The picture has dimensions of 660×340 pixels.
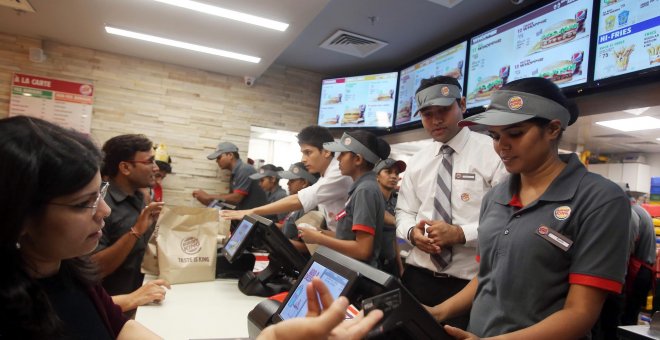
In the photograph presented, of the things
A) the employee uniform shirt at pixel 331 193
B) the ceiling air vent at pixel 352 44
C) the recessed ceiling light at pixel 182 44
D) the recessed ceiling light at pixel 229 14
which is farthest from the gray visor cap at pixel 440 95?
the recessed ceiling light at pixel 182 44

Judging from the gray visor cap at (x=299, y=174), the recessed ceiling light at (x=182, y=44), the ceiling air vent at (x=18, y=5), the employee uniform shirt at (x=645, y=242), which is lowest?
the employee uniform shirt at (x=645, y=242)

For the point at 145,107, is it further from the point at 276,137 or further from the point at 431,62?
the point at 431,62

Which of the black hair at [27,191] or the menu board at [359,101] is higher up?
the menu board at [359,101]

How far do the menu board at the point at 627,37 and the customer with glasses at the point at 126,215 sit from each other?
111 inches

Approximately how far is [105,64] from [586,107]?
17.8 feet

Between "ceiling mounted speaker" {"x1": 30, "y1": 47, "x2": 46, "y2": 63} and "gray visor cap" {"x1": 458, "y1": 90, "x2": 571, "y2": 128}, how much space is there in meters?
5.60

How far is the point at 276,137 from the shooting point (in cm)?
684

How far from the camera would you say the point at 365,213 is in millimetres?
2123

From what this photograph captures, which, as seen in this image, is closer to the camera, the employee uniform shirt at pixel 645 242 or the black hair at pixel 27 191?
the black hair at pixel 27 191

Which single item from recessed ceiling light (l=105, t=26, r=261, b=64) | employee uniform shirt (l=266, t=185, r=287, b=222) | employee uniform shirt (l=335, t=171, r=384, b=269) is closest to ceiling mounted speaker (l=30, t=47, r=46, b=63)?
recessed ceiling light (l=105, t=26, r=261, b=64)

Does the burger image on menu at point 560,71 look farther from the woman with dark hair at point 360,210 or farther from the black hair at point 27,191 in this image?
the black hair at point 27,191

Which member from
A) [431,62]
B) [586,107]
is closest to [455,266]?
[586,107]

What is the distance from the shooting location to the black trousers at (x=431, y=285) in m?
1.90

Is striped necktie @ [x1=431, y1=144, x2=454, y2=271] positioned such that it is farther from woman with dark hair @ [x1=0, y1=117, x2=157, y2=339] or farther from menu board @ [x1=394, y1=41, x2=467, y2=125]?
menu board @ [x1=394, y1=41, x2=467, y2=125]
